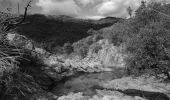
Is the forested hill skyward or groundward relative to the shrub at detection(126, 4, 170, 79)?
skyward

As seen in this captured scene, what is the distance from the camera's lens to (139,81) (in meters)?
27.0

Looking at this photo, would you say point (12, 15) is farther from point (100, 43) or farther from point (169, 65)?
point (100, 43)

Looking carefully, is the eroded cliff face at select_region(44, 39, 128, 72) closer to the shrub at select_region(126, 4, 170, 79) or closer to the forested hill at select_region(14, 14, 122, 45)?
the shrub at select_region(126, 4, 170, 79)

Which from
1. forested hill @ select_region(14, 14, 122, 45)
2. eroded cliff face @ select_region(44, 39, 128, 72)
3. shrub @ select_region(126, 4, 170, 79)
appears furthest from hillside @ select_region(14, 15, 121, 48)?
shrub @ select_region(126, 4, 170, 79)

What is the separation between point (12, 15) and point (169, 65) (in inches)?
640

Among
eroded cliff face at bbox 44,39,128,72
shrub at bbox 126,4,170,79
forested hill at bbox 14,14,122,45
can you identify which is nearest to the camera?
shrub at bbox 126,4,170,79

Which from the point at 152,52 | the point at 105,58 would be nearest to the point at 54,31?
the point at 105,58

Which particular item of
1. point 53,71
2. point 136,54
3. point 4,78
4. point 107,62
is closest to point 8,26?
point 4,78

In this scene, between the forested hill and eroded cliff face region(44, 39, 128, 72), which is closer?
eroded cliff face region(44, 39, 128, 72)

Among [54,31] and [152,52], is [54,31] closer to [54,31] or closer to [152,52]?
[54,31]

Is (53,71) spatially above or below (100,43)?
below

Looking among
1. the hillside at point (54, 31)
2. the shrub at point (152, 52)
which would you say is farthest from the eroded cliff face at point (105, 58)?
the hillside at point (54, 31)

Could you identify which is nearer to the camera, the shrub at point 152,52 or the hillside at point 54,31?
the shrub at point 152,52

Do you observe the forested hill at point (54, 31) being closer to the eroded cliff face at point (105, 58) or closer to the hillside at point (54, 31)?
the hillside at point (54, 31)
